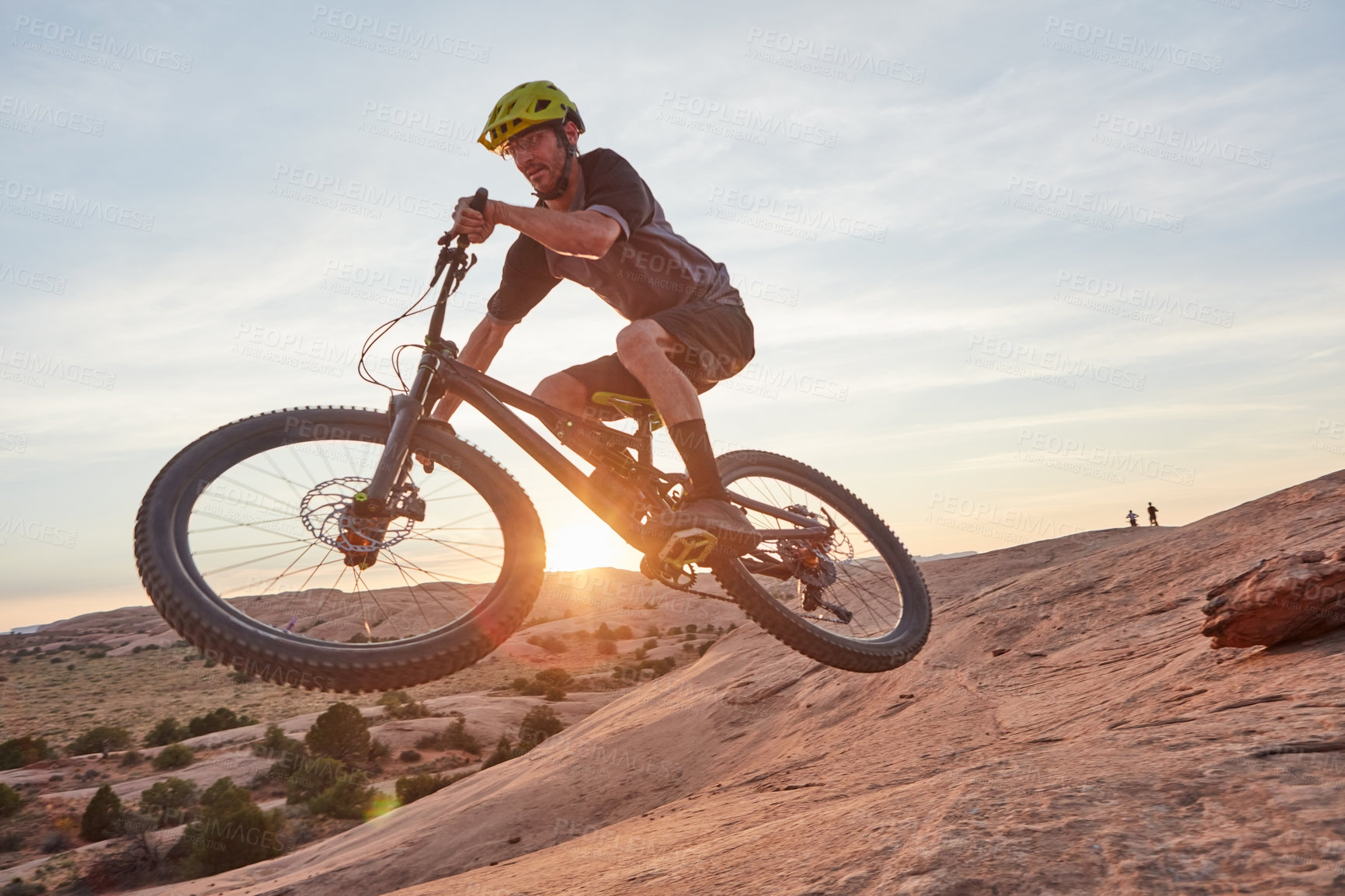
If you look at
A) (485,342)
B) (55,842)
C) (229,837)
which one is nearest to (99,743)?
(55,842)

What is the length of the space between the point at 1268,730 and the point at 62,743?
48.1 metres

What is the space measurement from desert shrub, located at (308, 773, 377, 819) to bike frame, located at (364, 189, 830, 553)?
1036 inches

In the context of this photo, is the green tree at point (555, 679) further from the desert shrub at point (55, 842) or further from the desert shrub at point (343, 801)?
the desert shrub at point (55, 842)

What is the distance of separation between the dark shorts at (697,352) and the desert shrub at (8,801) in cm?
3379

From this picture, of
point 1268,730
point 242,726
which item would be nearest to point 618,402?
point 1268,730

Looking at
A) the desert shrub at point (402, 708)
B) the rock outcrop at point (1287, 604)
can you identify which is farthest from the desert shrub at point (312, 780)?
the rock outcrop at point (1287, 604)

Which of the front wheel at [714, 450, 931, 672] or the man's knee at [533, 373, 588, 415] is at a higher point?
the man's knee at [533, 373, 588, 415]

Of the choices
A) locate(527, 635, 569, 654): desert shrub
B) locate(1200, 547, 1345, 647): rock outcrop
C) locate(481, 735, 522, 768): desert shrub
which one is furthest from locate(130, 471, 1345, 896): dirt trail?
locate(527, 635, 569, 654): desert shrub

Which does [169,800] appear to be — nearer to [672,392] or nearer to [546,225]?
[672,392]

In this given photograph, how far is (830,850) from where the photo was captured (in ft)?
11.0

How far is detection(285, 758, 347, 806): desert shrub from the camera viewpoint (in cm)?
2770

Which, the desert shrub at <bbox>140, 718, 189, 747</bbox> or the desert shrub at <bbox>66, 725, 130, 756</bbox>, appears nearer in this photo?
the desert shrub at <bbox>66, 725, 130, 756</bbox>

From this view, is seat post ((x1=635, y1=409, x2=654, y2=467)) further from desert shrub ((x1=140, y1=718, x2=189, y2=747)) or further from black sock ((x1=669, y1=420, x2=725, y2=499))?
desert shrub ((x1=140, y1=718, x2=189, y2=747))

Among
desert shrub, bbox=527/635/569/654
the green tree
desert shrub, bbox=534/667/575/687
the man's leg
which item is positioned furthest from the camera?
desert shrub, bbox=527/635/569/654
